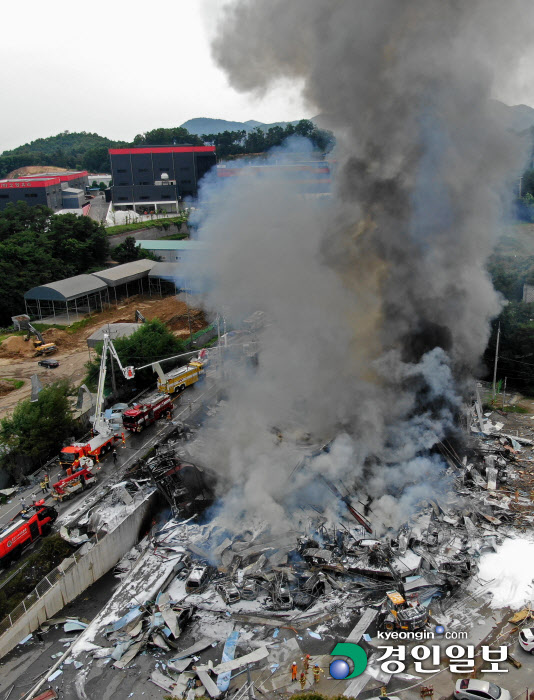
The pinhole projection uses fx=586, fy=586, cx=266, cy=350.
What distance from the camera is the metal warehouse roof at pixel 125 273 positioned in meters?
43.4

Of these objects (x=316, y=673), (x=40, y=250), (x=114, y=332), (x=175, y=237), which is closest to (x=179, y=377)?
(x=114, y=332)

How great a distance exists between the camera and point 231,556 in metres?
16.2

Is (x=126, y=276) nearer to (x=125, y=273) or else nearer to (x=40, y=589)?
(x=125, y=273)

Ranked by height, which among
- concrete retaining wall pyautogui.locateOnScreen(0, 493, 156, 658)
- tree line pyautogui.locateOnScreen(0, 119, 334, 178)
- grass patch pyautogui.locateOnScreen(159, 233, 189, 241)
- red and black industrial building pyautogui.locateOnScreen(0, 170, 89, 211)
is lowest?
concrete retaining wall pyautogui.locateOnScreen(0, 493, 156, 658)

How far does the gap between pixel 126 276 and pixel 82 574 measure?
30742mm

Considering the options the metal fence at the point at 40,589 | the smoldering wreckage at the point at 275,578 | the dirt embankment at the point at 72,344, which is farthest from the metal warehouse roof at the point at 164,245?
the metal fence at the point at 40,589

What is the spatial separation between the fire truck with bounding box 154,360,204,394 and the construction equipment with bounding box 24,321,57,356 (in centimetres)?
1132

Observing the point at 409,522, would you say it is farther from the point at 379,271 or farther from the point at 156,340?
the point at 156,340

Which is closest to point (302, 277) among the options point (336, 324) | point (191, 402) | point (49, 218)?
point (336, 324)

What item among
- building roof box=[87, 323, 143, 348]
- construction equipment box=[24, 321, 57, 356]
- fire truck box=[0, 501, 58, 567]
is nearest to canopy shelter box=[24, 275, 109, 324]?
construction equipment box=[24, 321, 57, 356]

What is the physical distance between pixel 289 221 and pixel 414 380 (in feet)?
28.9

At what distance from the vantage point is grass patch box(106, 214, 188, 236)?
2281 inches

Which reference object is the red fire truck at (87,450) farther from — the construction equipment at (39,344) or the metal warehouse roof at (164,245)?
the metal warehouse roof at (164,245)

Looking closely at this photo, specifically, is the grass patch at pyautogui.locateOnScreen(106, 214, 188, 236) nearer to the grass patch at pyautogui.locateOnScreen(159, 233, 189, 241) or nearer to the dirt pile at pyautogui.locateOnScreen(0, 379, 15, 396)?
the grass patch at pyautogui.locateOnScreen(159, 233, 189, 241)
